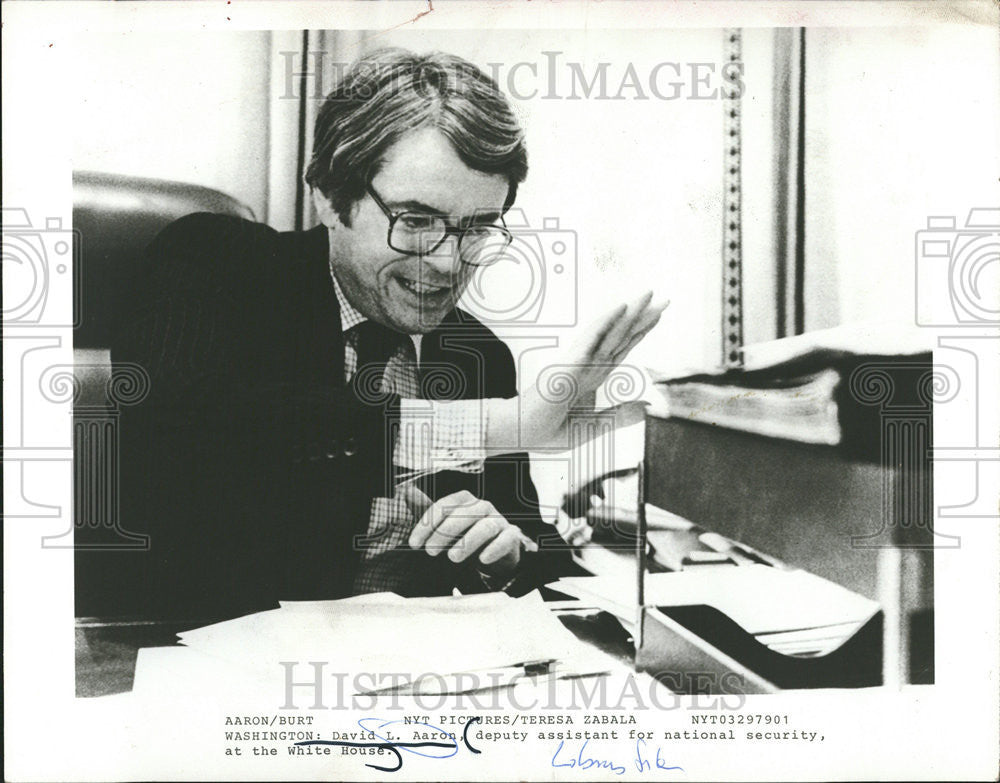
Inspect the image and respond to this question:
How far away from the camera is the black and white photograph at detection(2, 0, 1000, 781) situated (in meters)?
2.13

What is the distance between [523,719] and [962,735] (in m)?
1.05

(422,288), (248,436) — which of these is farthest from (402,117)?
(248,436)

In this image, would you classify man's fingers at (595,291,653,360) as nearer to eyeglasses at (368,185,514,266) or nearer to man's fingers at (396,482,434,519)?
eyeglasses at (368,185,514,266)

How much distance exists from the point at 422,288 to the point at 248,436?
531 mm

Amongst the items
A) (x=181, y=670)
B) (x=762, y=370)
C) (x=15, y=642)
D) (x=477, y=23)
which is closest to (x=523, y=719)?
(x=181, y=670)

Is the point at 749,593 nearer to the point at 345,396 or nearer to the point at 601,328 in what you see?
the point at 601,328

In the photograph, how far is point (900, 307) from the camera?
2.18 metres

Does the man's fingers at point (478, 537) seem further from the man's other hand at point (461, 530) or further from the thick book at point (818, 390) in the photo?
the thick book at point (818, 390)

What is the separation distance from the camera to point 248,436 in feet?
6.95

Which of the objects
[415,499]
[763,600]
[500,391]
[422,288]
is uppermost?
[422,288]

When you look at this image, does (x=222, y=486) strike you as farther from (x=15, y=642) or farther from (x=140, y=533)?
(x=15, y=642)

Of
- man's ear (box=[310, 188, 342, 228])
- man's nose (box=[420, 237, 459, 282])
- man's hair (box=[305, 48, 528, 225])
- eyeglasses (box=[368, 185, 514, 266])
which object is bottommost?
man's nose (box=[420, 237, 459, 282])

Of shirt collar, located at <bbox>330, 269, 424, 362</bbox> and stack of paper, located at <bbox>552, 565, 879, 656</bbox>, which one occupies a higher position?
shirt collar, located at <bbox>330, 269, 424, 362</bbox>
